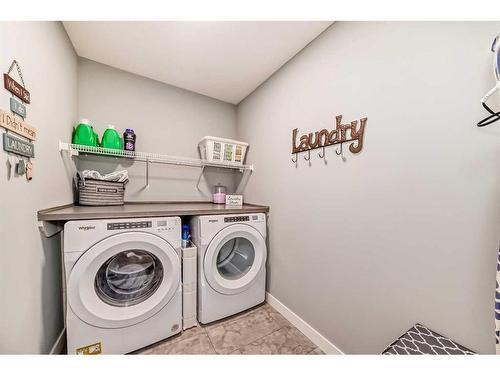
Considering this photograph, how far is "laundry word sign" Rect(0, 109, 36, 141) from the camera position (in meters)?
0.70

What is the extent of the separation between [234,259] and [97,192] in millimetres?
1263

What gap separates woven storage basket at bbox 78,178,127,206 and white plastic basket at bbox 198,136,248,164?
847mm

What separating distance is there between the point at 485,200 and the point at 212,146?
183 cm

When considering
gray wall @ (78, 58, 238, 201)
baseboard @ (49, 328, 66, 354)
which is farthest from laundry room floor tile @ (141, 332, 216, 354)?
gray wall @ (78, 58, 238, 201)

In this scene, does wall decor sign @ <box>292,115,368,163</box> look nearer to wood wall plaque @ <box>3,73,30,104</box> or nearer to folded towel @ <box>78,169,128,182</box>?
folded towel @ <box>78,169,128,182</box>

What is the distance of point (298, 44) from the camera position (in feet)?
4.59

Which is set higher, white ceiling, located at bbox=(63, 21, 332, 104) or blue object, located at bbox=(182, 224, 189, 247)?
white ceiling, located at bbox=(63, 21, 332, 104)

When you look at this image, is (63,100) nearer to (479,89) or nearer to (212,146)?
(212,146)

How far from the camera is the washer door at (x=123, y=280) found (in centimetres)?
101

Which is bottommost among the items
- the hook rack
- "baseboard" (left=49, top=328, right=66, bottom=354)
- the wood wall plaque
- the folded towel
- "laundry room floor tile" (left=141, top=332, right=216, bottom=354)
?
"laundry room floor tile" (left=141, top=332, right=216, bottom=354)

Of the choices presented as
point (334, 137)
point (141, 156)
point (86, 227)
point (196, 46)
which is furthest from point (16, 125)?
point (334, 137)

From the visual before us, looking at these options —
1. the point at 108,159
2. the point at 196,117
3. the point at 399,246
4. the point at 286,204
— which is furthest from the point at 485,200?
the point at 108,159

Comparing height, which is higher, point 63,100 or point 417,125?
point 63,100
